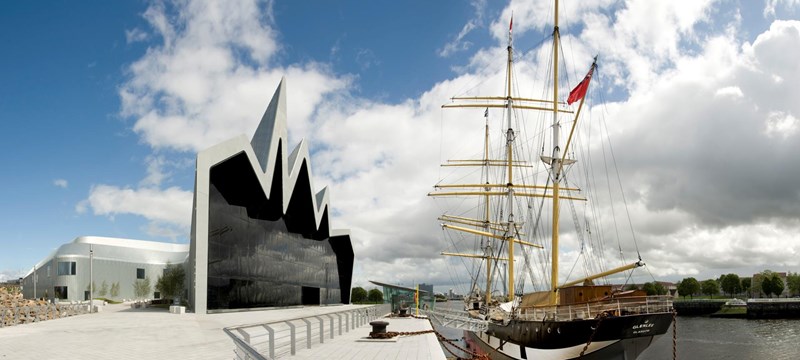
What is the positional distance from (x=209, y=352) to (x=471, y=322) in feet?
90.8

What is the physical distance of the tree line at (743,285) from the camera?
12694cm

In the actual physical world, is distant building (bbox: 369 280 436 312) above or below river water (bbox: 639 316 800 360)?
above

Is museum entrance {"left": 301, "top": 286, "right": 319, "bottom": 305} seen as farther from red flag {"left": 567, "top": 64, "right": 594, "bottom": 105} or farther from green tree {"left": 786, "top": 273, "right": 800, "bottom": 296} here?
green tree {"left": 786, "top": 273, "right": 800, "bottom": 296}

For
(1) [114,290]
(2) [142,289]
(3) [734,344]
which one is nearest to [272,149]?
(2) [142,289]

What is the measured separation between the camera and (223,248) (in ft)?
124

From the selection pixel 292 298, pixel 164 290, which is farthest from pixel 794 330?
pixel 164 290

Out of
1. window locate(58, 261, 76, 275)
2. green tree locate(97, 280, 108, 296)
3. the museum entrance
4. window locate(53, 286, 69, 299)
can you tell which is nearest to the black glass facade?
the museum entrance

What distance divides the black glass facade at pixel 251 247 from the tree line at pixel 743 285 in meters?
112

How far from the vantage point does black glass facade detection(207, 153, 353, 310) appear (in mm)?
37312

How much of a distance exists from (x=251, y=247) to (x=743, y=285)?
146 meters

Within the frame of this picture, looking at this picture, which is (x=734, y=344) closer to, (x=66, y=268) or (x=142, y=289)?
(x=142, y=289)

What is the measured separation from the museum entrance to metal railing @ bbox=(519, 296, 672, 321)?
3820 centimetres

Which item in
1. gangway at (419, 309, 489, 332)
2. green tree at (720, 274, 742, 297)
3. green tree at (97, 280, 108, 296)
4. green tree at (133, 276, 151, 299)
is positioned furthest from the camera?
green tree at (720, 274, 742, 297)

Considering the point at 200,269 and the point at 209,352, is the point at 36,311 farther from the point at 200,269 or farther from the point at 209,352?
the point at 209,352
